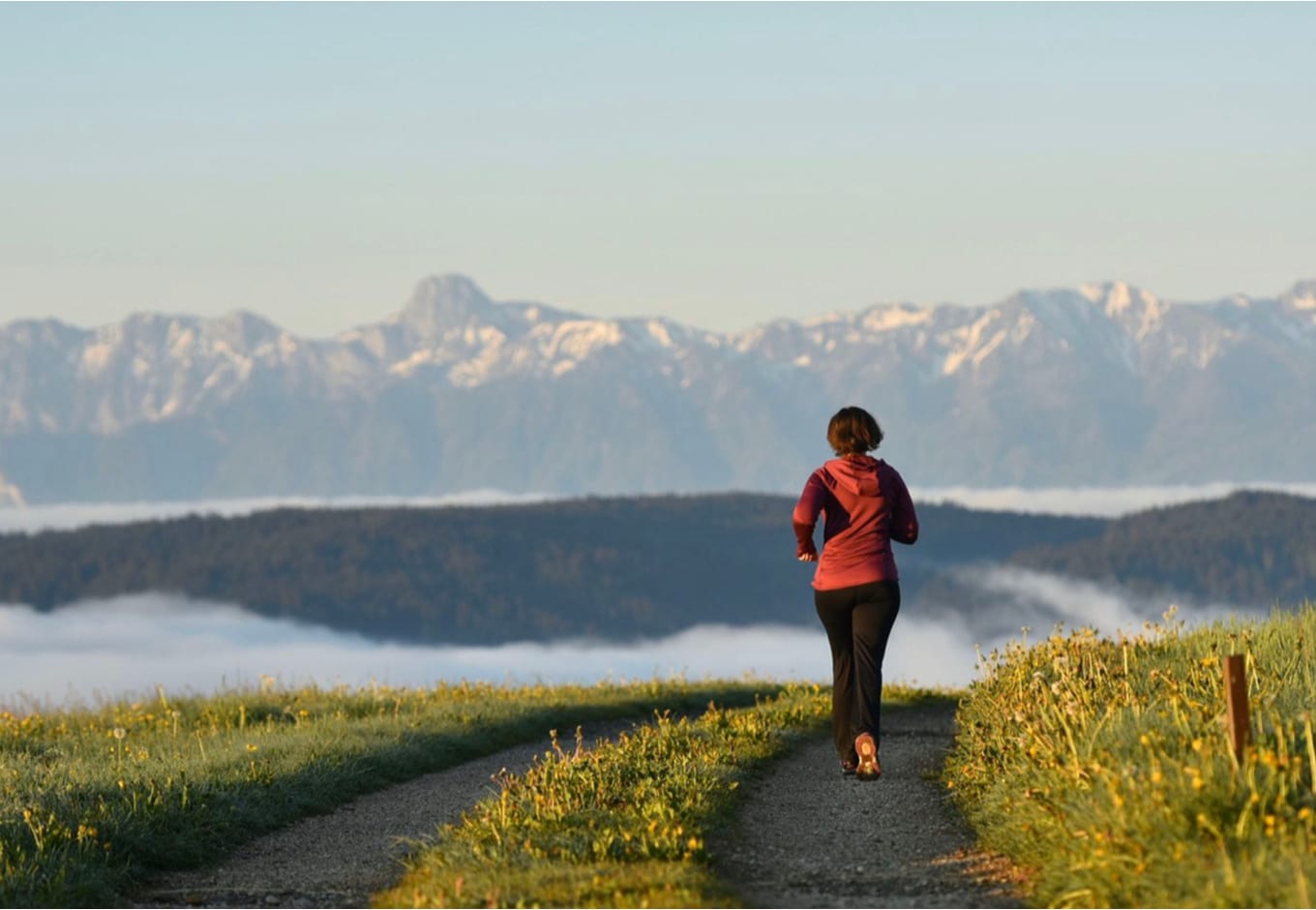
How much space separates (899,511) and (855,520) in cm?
42

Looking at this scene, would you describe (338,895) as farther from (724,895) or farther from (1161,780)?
(1161,780)

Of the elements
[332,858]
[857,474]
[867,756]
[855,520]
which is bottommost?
[332,858]

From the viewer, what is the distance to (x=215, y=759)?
17.5 meters

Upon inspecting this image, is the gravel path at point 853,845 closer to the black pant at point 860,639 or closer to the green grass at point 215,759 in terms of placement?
the black pant at point 860,639

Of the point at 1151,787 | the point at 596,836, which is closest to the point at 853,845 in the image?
the point at 596,836

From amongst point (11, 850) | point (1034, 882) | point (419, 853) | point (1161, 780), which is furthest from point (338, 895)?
point (1161, 780)

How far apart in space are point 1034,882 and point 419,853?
406 cm

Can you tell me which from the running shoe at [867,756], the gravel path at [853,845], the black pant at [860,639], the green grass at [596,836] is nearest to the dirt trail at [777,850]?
the gravel path at [853,845]

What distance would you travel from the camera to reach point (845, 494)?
15094 millimetres

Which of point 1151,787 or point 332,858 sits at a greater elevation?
point 1151,787

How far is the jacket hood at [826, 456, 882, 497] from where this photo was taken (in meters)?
15.1

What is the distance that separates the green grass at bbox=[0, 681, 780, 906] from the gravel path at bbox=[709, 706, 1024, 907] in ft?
12.8

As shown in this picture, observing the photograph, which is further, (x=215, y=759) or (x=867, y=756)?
(x=215, y=759)

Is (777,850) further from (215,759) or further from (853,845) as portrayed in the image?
(215,759)
